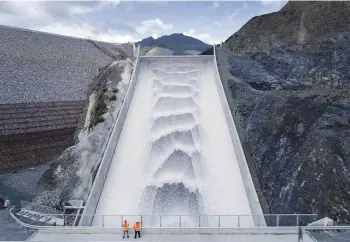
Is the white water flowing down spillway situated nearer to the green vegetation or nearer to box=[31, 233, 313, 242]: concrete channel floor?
box=[31, 233, 313, 242]: concrete channel floor

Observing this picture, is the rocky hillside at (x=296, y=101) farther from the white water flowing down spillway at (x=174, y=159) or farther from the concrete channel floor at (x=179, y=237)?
the concrete channel floor at (x=179, y=237)

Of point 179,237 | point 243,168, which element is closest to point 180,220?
point 179,237

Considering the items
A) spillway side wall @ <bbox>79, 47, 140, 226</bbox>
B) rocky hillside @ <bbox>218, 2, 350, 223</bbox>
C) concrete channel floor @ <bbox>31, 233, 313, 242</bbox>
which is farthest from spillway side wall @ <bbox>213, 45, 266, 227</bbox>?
spillway side wall @ <bbox>79, 47, 140, 226</bbox>

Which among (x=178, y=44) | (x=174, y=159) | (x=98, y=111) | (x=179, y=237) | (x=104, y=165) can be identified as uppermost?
(x=178, y=44)

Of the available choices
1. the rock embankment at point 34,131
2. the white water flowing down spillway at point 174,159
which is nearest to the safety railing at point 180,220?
the white water flowing down spillway at point 174,159

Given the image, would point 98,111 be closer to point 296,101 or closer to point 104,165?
point 104,165

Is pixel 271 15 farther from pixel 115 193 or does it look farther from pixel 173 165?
pixel 115 193
